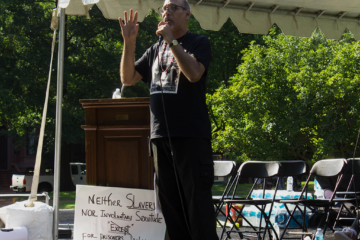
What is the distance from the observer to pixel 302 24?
4.16 metres

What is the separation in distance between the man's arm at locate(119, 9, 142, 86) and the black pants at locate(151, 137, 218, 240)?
0.44 meters

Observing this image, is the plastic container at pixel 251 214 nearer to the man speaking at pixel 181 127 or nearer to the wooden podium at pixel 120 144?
the wooden podium at pixel 120 144

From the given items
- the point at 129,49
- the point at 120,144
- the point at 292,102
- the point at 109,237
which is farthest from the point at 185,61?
the point at 292,102

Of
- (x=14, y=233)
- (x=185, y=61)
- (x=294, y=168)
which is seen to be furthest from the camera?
(x=294, y=168)

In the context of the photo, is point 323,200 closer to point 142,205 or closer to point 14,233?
point 142,205

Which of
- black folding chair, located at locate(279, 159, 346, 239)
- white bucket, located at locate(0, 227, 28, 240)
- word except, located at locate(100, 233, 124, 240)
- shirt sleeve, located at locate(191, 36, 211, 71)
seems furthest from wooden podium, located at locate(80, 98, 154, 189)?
black folding chair, located at locate(279, 159, 346, 239)

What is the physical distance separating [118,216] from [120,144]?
54cm

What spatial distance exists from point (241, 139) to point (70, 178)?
9.90 metres

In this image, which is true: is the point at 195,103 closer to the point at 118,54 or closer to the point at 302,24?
the point at 302,24

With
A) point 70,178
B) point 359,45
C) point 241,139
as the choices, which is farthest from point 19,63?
point 359,45

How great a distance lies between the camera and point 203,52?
2219mm

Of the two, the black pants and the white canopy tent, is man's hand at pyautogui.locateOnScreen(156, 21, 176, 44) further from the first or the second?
→ the white canopy tent

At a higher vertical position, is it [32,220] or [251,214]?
[32,220]

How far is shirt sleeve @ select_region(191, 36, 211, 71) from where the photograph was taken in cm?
218
